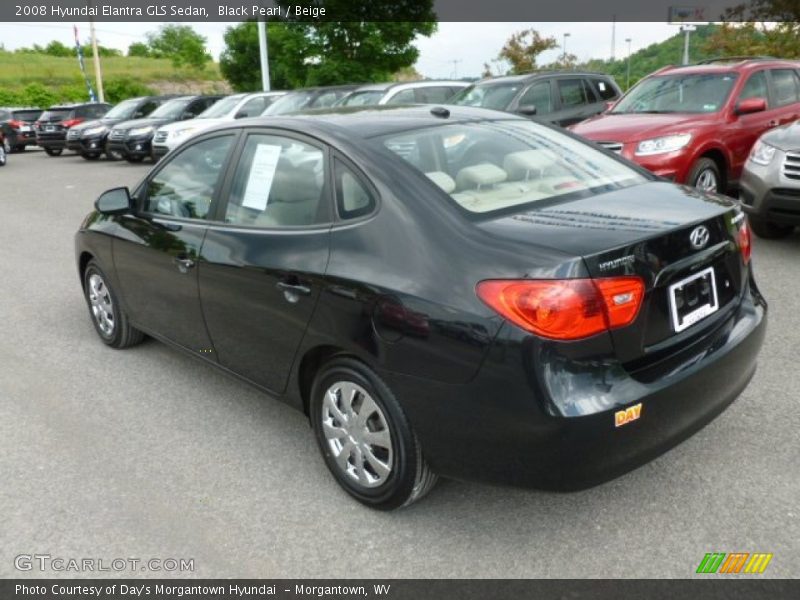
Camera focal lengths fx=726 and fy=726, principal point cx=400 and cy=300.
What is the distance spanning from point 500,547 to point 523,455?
1.67ft

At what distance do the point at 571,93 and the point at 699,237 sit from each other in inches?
385

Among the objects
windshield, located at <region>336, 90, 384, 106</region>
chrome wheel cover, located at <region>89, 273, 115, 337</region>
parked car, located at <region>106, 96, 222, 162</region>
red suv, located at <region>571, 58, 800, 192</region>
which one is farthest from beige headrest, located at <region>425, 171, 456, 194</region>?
parked car, located at <region>106, 96, 222, 162</region>

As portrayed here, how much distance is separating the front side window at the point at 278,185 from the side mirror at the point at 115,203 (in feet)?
3.55

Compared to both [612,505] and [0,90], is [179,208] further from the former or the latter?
[0,90]

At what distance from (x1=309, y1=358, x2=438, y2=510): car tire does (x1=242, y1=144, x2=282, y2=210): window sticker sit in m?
0.91

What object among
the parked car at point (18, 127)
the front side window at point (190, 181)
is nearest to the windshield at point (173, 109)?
the parked car at point (18, 127)

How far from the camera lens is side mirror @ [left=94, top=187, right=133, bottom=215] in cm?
430

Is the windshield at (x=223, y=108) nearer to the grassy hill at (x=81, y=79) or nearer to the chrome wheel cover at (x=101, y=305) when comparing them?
the chrome wheel cover at (x=101, y=305)

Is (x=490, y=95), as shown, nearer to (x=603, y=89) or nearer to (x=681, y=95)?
(x=603, y=89)

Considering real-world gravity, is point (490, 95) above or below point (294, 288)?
above

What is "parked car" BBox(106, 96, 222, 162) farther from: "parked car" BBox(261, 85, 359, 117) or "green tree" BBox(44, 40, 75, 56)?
"green tree" BBox(44, 40, 75, 56)

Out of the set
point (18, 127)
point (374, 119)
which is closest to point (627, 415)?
point (374, 119)

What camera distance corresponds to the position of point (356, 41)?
25.1 metres

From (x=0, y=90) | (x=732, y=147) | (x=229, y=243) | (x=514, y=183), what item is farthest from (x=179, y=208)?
(x=0, y=90)
